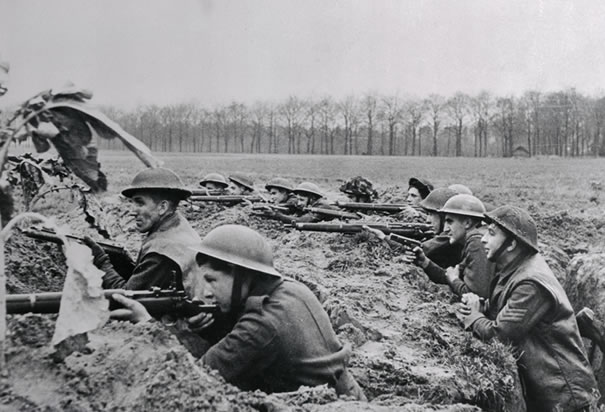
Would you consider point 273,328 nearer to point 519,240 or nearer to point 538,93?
point 519,240

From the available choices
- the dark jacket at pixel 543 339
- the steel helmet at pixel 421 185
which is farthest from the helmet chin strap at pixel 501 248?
the steel helmet at pixel 421 185

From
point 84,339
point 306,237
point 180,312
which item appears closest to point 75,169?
point 84,339

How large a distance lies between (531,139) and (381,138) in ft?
52.3

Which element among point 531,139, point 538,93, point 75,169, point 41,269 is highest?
point 538,93

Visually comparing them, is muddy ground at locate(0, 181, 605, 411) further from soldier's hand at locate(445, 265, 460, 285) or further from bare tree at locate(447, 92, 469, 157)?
bare tree at locate(447, 92, 469, 157)

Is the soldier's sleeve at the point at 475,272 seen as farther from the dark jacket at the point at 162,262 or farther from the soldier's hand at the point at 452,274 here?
the dark jacket at the point at 162,262

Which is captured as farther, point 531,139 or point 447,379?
point 531,139

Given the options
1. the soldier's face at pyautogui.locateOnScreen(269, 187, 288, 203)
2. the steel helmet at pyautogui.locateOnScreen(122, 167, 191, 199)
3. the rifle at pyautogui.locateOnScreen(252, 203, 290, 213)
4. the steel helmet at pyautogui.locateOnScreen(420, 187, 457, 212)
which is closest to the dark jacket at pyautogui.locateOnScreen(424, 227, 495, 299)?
the steel helmet at pyautogui.locateOnScreen(420, 187, 457, 212)

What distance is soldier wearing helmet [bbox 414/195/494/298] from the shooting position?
6355 millimetres

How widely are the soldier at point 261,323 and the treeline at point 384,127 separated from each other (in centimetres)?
4820

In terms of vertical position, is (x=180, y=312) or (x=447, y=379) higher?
(x=180, y=312)

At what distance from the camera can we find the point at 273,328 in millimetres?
3205

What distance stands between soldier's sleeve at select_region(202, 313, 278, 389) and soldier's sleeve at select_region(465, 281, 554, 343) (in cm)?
252

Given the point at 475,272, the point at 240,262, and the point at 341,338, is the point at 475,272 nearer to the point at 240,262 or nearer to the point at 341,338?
the point at 341,338
